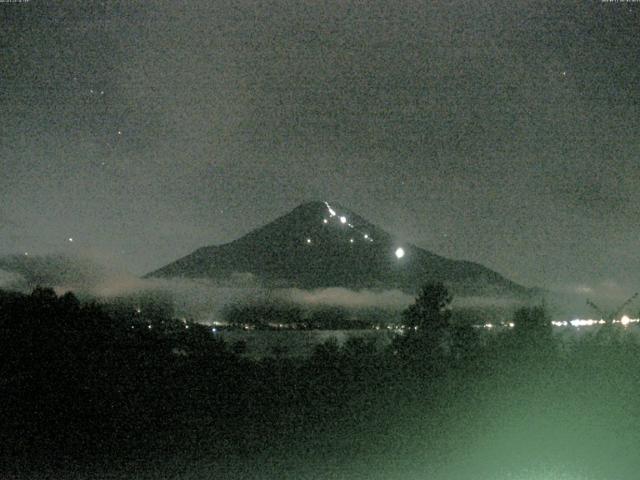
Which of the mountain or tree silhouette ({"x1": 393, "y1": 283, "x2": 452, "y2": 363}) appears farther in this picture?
the mountain

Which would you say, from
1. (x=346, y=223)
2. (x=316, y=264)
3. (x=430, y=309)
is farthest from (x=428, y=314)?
(x=316, y=264)

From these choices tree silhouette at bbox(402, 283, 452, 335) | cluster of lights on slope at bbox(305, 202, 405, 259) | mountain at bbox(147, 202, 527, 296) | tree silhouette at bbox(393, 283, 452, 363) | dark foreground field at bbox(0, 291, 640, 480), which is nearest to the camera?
dark foreground field at bbox(0, 291, 640, 480)

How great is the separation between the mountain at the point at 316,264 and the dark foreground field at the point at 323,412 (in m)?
11.1

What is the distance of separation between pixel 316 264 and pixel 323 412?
29864 mm

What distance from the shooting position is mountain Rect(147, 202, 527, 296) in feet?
95.9

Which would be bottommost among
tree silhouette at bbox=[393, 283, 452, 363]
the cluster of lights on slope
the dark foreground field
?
the dark foreground field

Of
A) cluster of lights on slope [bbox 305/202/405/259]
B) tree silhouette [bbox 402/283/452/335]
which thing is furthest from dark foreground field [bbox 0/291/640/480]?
tree silhouette [bbox 402/283/452/335]

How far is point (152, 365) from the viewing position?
12.3 meters

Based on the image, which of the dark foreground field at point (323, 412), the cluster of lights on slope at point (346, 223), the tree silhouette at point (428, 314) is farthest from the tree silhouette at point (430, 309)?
the dark foreground field at point (323, 412)

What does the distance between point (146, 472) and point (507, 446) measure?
14.4 ft

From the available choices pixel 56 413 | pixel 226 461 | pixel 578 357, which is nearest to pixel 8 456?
pixel 56 413

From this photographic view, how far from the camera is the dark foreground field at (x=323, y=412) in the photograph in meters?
9.84

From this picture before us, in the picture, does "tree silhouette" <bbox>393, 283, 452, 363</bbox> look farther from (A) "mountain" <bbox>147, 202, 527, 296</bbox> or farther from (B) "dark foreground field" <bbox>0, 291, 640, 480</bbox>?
(B) "dark foreground field" <bbox>0, 291, 640, 480</bbox>

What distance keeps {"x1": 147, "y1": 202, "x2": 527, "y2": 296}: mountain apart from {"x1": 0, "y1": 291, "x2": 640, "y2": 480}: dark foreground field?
11.1 meters
